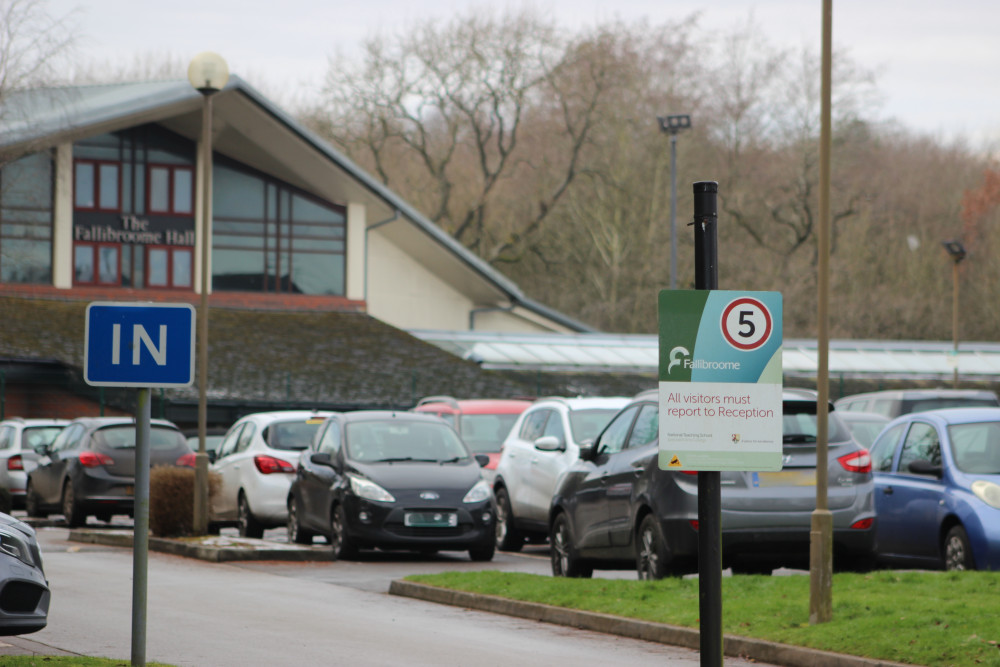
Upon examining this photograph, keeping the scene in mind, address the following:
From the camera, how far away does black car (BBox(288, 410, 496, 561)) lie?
671 inches

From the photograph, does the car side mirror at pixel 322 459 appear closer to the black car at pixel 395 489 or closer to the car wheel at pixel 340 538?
the black car at pixel 395 489

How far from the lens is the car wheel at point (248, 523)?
68.2ft

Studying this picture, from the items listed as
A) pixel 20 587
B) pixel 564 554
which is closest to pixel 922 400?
pixel 564 554

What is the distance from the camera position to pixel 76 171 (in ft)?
153

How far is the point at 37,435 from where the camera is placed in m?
28.5

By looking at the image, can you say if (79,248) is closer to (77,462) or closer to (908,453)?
(77,462)

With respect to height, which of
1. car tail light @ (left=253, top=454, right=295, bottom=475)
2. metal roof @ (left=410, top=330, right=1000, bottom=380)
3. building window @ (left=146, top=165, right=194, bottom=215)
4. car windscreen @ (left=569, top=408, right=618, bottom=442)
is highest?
building window @ (left=146, top=165, right=194, bottom=215)

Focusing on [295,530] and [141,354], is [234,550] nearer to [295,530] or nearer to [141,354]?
[295,530]

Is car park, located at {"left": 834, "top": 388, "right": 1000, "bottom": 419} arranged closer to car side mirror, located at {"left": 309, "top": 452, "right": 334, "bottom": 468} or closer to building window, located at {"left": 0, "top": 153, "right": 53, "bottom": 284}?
car side mirror, located at {"left": 309, "top": 452, "right": 334, "bottom": 468}

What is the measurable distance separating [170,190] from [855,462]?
123ft

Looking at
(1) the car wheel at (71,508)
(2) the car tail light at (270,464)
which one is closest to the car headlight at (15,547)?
(2) the car tail light at (270,464)

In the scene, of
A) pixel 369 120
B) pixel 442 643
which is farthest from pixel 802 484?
pixel 369 120

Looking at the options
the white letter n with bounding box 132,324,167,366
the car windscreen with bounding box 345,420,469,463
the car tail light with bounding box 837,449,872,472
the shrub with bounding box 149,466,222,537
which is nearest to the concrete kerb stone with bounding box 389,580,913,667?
the car tail light with bounding box 837,449,872,472

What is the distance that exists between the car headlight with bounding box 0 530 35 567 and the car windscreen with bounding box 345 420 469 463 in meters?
9.76
